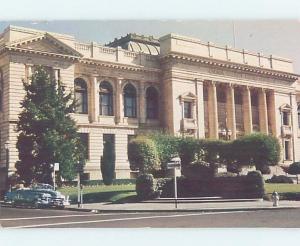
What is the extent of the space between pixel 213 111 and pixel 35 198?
23.4 meters

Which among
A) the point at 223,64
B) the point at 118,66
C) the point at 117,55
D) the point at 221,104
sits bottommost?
the point at 221,104

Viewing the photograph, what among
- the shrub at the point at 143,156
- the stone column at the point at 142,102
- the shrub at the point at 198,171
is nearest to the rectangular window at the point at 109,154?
the stone column at the point at 142,102

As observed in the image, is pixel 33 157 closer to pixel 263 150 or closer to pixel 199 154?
pixel 199 154

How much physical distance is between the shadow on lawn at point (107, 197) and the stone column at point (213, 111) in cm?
1641

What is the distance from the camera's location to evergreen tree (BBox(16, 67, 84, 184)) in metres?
28.8

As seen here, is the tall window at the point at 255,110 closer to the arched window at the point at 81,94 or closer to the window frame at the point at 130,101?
the window frame at the point at 130,101

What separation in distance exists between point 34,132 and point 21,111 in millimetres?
1407

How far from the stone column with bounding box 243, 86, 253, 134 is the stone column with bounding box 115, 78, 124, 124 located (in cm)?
923

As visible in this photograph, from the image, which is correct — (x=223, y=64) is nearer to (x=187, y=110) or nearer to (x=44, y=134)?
(x=187, y=110)

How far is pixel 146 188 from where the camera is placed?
26.4 metres

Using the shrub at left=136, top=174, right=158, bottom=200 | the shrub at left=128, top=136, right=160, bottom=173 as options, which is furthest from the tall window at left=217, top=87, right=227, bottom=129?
the shrub at left=136, top=174, right=158, bottom=200

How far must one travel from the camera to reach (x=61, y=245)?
38.5ft

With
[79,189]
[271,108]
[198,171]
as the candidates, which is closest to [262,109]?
[271,108]

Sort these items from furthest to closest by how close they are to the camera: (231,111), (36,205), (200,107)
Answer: (231,111) < (200,107) < (36,205)
